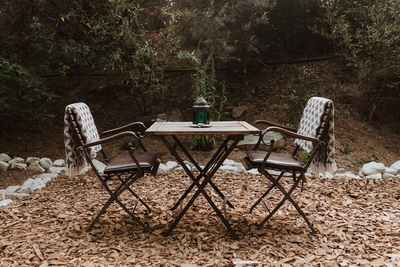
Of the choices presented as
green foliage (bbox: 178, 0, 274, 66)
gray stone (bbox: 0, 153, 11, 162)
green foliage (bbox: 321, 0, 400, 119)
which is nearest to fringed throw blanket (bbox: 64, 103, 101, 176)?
gray stone (bbox: 0, 153, 11, 162)

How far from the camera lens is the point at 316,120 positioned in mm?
2977

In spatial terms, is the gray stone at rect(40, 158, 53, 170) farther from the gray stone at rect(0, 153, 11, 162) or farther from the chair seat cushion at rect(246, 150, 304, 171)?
the chair seat cushion at rect(246, 150, 304, 171)

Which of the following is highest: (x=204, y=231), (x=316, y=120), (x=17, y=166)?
(x=316, y=120)

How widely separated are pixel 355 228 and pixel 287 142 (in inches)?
101

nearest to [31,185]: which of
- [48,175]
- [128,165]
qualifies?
[48,175]

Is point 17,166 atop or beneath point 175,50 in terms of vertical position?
beneath

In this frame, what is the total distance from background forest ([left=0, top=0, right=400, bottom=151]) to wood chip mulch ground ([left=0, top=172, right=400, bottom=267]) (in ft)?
6.30

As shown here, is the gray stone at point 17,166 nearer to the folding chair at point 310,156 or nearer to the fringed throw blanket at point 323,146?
the folding chair at point 310,156

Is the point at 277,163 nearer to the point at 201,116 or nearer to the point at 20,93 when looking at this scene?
the point at 201,116

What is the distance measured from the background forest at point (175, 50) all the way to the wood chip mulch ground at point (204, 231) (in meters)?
1.92

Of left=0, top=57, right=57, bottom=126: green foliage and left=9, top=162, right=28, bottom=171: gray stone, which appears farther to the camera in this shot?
left=9, top=162, right=28, bottom=171: gray stone

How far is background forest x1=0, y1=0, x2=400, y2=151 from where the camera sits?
4.96m

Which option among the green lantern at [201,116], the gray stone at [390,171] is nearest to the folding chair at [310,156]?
the green lantern at [201,116]

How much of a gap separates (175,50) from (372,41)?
2805 mm
